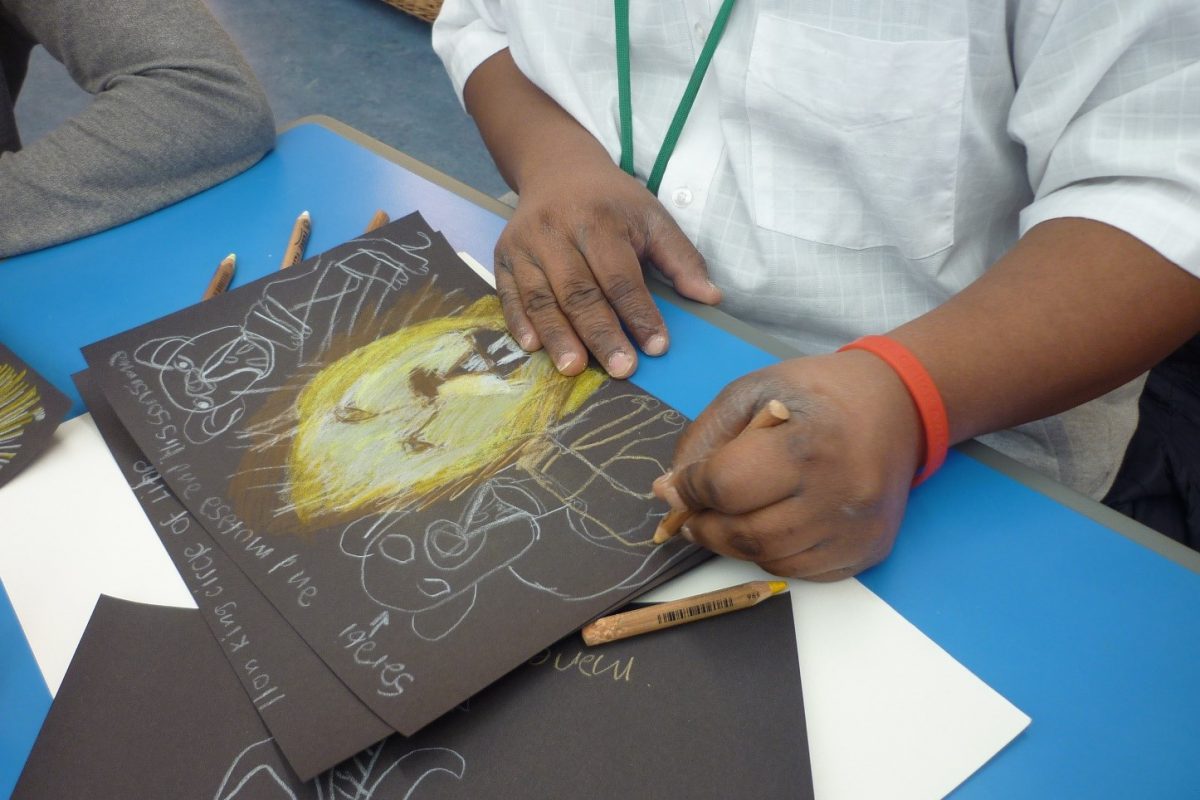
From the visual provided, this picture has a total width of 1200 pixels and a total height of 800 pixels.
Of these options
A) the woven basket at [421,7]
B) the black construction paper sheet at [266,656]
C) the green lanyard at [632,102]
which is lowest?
the woven basket at [421,7]

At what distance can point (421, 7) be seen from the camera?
7.86 ft

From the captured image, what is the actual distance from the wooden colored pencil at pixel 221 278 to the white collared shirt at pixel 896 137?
0.33m

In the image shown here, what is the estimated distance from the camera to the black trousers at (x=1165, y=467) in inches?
27.1

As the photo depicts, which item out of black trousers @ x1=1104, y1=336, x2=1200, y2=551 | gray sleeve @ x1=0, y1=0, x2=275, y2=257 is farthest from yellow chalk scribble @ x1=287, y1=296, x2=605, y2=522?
black trousers @ x1=1104, y1=336, x2=1200, y2=551

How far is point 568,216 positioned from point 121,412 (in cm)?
36

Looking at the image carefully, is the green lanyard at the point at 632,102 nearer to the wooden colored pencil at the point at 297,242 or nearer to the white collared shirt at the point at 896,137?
the white collared shirt at the point at 896,137

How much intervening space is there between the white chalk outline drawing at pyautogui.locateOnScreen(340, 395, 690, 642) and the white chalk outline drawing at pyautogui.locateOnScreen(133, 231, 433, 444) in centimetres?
17

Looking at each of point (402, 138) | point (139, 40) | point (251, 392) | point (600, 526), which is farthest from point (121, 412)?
point (402, 138)

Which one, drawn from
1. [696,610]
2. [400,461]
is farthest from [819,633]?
[400,461]

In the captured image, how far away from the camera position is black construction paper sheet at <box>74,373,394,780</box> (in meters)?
0.40

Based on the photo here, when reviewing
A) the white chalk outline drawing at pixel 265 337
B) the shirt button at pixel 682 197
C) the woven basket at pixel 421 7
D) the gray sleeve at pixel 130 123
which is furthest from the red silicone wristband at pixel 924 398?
the woven basket at pixel 421 7

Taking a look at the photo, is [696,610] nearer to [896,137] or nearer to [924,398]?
[924,398]

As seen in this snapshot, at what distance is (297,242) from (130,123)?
0.24m

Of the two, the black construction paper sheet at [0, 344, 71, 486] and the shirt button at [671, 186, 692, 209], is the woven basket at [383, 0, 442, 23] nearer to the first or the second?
the shirt button at [671, 186, 692, 209]
